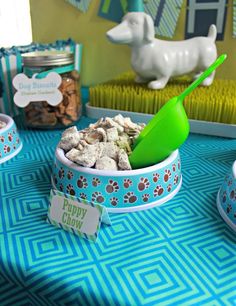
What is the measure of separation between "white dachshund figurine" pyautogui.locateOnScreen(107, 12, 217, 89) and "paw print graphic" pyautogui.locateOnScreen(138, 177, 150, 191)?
37cm

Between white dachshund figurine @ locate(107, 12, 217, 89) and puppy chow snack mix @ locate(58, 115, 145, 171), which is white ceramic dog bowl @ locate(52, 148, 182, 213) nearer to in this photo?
puppy chow snack mix @ locate(58, 115, 145, 171)

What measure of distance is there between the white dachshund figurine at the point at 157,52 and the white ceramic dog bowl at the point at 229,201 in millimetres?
375

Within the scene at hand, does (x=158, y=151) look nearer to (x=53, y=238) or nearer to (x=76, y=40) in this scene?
(x=53, y=238)

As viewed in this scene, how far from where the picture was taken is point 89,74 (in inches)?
40.4

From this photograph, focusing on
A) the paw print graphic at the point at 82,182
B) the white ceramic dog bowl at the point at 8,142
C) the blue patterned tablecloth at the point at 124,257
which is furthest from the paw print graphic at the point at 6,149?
the paw print graphic at the point at 82,182

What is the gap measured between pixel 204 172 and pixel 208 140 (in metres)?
0.14

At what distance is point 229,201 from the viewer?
365 mm

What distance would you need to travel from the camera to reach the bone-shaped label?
0.60 m

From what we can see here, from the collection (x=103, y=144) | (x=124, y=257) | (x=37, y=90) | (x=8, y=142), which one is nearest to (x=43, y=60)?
(x=37, y=90)

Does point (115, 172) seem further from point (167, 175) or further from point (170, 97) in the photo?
point (170, 97)

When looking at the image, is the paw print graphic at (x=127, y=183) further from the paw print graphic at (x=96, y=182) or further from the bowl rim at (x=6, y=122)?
the bowl rim at (x=6, y=122)

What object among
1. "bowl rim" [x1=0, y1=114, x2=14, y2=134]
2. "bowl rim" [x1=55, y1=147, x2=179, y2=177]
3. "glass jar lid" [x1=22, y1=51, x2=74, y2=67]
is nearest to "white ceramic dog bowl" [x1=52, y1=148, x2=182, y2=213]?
"bowl rim" [x1=55, y1=147, x2=179, y2=177]

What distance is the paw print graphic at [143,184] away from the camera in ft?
1.25

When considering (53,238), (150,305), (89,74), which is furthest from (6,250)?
(89,74)
